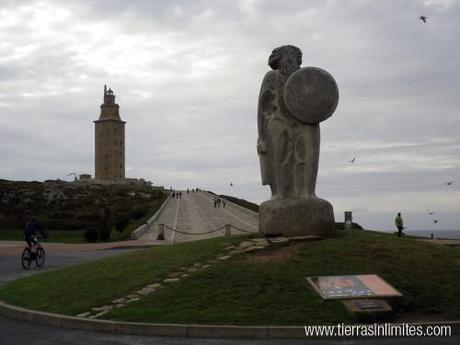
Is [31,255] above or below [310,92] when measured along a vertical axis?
below

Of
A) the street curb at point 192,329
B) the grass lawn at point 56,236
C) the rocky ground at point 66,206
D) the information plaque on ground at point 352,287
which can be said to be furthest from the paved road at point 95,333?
the rocky ground at point 66,206

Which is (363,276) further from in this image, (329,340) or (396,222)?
(396,222)

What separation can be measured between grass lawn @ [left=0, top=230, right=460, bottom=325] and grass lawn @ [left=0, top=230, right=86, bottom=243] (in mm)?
23102

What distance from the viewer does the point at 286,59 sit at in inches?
569

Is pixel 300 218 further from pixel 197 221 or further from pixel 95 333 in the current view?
pixel 197 221

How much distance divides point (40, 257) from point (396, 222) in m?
15.2

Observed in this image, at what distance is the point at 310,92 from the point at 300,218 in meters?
2.66

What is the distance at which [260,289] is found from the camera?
1011cm

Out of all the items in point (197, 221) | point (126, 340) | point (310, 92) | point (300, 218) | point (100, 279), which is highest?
point (310, 92)

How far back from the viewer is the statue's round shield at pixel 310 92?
13680 mm

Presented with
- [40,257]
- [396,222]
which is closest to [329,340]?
[40,257]

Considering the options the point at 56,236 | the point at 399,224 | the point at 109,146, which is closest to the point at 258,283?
the point at 399,224

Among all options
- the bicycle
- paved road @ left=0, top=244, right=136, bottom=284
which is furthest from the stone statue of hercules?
the bicycle

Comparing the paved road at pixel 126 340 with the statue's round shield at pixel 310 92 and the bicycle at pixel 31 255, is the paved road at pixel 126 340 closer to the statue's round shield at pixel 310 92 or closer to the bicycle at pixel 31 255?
the statue's round shield at pixel 310 92
